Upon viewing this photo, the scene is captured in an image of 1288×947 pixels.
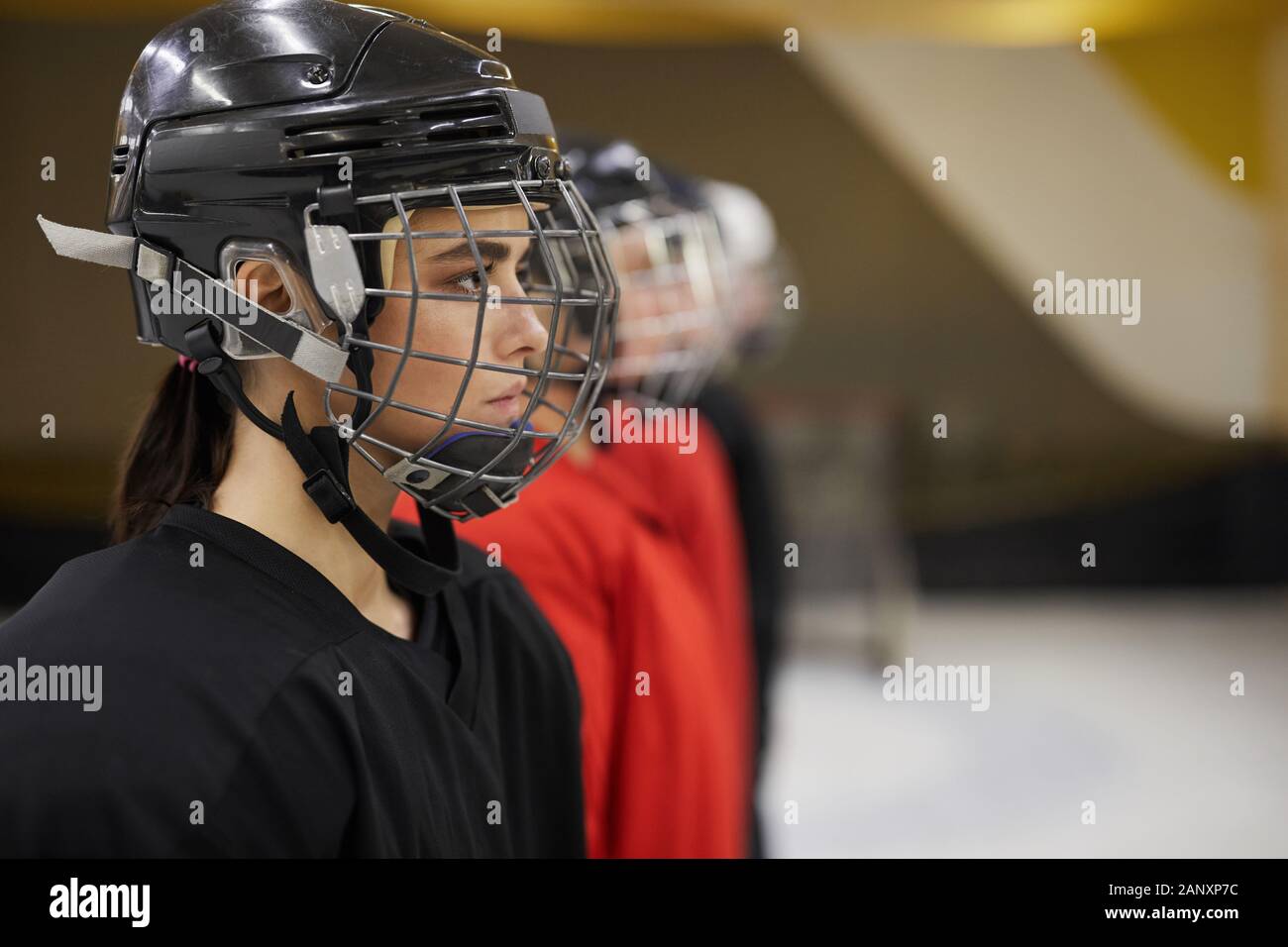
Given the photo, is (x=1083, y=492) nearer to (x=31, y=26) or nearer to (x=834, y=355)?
(x=834, y=355)

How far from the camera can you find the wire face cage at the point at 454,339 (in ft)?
2.76

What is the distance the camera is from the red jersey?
159 centimetres

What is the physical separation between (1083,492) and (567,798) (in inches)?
226

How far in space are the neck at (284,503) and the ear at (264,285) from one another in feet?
0.32

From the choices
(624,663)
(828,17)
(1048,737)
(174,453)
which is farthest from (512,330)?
(828,17)

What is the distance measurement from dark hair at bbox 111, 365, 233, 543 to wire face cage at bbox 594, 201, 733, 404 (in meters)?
1.00

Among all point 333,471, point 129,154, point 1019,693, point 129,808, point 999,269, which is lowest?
point 1019,693

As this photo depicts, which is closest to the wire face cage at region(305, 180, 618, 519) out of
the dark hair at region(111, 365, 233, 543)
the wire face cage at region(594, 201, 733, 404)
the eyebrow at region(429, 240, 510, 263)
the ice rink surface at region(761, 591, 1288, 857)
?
the eyebrow at region(429, 240, 510, 263)

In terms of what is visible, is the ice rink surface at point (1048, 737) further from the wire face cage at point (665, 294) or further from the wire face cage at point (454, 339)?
the wire face cage at point (454, 339)

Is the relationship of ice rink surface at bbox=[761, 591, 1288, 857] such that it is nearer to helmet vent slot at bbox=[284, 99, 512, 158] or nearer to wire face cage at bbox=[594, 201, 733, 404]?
wire face cage at bbox=[594, 201, 733, 404]

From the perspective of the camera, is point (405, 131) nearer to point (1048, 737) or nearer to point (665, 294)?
point (665, 294)

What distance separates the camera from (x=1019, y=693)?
4750 millimetres

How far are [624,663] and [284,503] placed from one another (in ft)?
2.82

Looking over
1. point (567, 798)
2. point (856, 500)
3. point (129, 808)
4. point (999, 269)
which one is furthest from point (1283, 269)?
point (129, 808)
